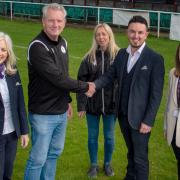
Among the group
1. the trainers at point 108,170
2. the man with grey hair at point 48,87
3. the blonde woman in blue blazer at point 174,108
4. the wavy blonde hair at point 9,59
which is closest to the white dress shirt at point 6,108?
the wavy blonde hair at point 9,59

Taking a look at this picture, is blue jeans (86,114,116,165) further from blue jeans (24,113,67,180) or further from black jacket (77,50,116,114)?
blue jeans (24,113,67,180)

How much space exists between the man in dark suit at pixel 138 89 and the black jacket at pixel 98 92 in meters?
0.42

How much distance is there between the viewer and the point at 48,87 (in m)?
4.59

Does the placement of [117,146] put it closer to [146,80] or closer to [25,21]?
[146,80]

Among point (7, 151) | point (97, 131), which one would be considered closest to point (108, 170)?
point (97, 131)

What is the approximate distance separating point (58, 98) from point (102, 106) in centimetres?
100

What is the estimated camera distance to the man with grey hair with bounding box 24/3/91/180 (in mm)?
4438

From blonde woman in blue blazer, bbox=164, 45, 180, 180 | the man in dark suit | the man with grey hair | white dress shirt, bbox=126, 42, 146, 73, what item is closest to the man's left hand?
the man in dark suit

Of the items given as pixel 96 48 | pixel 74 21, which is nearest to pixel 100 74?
pixel 96 48

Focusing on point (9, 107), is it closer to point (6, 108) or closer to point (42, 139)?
point (6, 108)

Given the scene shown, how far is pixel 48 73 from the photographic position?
4.45 metres

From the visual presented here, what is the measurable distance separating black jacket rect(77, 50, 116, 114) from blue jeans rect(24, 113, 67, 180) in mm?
741

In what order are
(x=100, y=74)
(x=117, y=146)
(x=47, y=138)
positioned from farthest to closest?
(x=117, y=146)
(x=100, y=74)
(x=47, y=138)

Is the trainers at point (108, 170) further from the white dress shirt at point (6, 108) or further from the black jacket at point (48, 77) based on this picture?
the white dress shirt at point (6, 108)
